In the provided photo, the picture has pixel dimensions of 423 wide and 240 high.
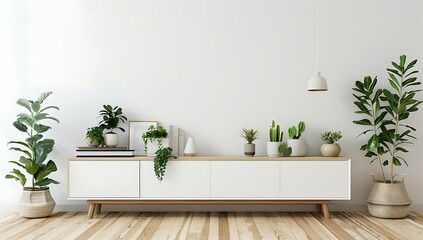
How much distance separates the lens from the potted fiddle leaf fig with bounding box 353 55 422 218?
183 inches

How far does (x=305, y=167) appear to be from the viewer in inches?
181

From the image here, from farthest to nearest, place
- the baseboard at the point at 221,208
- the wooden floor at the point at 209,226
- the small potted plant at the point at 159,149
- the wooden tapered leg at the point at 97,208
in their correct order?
1. the baseboard at the point at 221,208
2. the wooden tapered leg at the point at 97,208
3. the small potted plant at the point at 159,149
4. the wooden floor at the point at 209,226

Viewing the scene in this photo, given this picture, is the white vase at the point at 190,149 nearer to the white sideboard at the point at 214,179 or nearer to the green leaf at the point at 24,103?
the white sideboard at the point at 214,179

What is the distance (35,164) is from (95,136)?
60 centimetres

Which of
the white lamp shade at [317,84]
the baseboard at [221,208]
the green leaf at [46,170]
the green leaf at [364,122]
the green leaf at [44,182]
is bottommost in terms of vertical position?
the baseboard at [221,208]

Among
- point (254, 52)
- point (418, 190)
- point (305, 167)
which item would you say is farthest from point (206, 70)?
point (418, 190)

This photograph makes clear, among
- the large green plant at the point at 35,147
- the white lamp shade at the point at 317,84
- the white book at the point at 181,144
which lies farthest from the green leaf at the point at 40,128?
the white lamp shade at the point at 317,84

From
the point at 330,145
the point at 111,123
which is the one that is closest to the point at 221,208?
the point at 330,145

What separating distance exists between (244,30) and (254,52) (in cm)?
24

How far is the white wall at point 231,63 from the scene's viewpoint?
498cm

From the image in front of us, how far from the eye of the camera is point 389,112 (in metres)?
4.78

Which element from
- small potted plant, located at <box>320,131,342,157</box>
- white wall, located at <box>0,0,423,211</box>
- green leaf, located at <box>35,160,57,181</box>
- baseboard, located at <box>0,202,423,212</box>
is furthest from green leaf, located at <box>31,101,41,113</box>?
small potted plant, located at <box>320,131,342,157</box>

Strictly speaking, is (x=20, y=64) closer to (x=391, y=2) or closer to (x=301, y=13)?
(x=301, y=13)

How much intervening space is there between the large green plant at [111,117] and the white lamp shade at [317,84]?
1798mm
